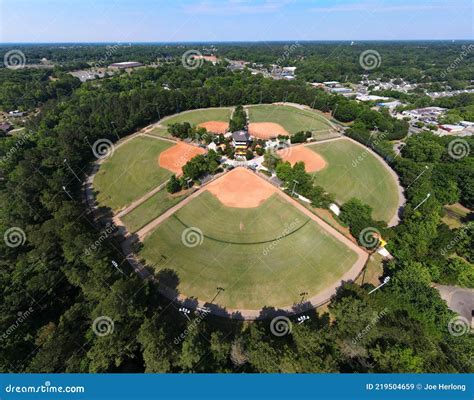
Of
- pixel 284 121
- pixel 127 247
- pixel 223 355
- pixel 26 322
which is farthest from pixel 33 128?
pixel 223 355

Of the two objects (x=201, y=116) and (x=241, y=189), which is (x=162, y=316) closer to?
(x=241, y=189)

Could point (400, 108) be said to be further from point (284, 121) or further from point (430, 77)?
point (430, 77)

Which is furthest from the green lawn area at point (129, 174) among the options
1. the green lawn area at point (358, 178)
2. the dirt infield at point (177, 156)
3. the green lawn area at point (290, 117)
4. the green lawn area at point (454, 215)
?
the green lawn area at point (454, 215)

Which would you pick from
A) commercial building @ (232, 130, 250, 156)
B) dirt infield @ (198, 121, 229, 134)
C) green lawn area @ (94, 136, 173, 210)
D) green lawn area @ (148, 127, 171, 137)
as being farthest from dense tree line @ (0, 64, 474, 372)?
dirt infield @ (198, 121, 229, 134)

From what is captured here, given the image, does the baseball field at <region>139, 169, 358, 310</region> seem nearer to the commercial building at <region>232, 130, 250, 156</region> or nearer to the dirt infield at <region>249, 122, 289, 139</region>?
the commercial building at <region>232, 130, 250, 156</region>

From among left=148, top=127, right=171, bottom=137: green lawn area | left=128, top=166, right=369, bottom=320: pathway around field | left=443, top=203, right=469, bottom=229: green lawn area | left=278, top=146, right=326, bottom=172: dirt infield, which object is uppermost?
left=148, top=127, right=171, bottom=137: green lawn area
